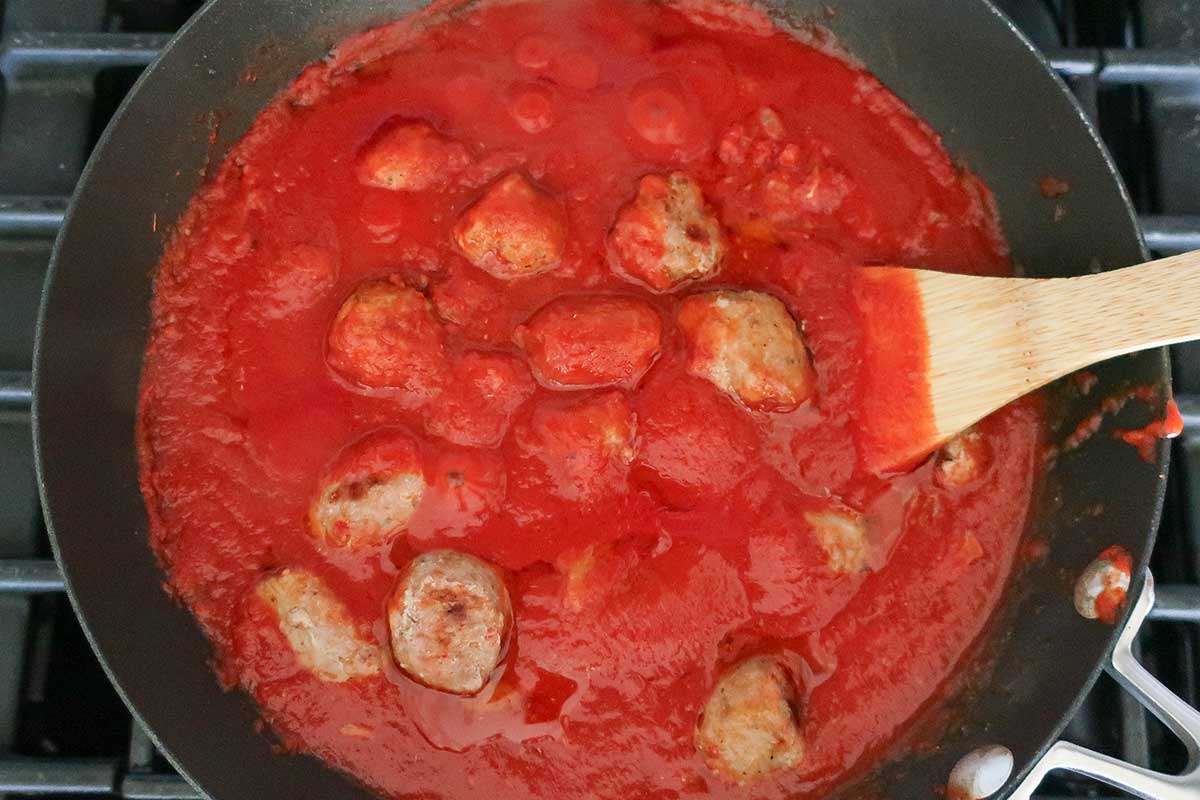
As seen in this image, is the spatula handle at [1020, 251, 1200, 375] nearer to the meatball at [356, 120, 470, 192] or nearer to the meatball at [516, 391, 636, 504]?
the meatball at [516, 391, 636, 504]

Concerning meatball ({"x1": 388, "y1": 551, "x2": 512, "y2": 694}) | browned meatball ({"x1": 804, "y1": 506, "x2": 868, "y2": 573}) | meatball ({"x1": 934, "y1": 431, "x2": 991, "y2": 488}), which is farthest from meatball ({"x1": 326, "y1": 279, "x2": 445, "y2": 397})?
meatball ({"x1": 934, "y1": 431, "x2": 991, "y2": 488})

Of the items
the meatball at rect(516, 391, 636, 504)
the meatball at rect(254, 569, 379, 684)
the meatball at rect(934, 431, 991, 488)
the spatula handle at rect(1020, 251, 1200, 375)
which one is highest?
the spatula handle at rect(1020, 251, 1200, 375)

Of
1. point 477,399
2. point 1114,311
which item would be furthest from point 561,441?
point 1114,311

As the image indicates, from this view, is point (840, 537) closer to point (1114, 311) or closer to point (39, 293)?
point (1114, 311)

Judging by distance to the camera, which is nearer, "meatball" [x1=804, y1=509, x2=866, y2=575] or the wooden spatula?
the wooden spatula

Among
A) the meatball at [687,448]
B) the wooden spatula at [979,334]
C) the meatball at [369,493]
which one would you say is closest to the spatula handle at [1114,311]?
the wooden spatula at [979,334]

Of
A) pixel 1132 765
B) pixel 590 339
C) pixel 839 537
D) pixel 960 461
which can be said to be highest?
pixel 590 339

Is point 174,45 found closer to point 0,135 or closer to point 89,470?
point 0,135
